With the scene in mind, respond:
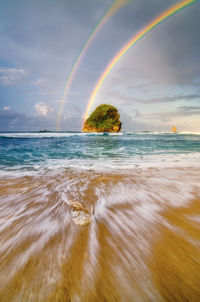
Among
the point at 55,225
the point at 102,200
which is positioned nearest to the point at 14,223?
the point at 55,225

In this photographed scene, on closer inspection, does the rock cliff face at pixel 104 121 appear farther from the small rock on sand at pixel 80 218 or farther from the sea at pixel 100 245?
the small rock on sand at pixel 80 218

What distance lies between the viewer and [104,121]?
8006 cm

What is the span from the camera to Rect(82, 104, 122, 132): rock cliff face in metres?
78.2

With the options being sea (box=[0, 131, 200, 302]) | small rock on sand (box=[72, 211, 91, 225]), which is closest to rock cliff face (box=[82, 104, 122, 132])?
sea (box=[0, 131, 200, 302])

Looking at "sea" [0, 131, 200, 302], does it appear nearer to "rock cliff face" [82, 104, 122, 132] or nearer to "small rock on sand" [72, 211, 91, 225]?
"small rock on sand" [72, 211, 91, 225]

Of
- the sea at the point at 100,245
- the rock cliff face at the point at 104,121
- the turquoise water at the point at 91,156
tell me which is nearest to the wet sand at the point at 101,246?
the sea at the point at 100,245

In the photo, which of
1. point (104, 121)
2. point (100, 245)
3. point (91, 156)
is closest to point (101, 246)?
point (100, 245)

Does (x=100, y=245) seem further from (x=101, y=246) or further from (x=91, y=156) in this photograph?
(x=91, y=156)

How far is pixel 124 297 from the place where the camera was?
2.92ft

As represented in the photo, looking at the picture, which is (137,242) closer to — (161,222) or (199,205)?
(161,222)

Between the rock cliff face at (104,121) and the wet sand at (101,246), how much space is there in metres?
76.5

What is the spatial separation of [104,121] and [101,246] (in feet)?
264

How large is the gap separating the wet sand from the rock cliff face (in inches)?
3011

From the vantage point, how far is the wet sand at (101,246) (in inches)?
36.7
